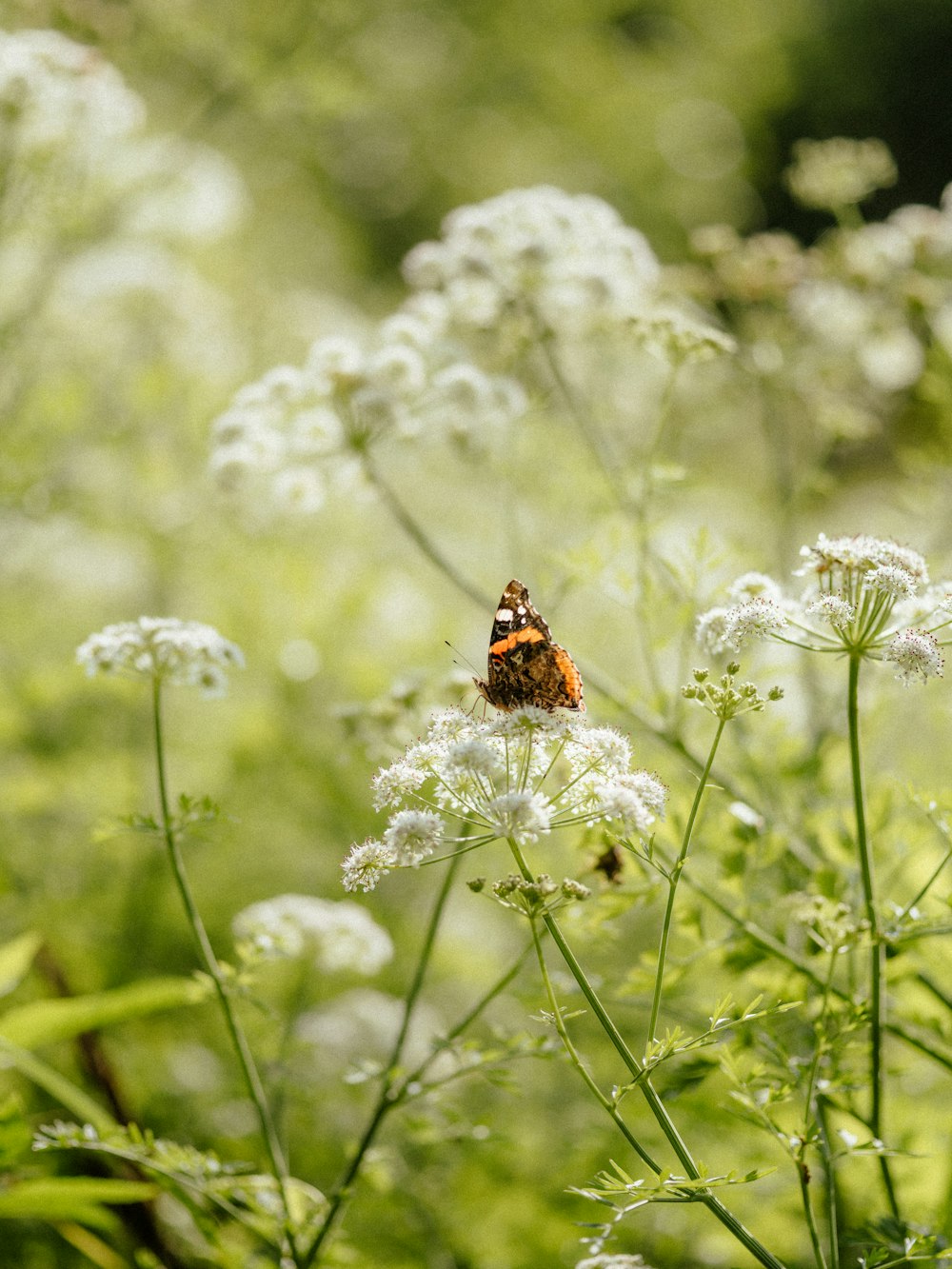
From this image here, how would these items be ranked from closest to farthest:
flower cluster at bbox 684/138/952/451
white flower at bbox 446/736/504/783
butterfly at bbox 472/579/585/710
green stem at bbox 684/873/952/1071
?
white flower at bbox 446/736/504/783, green stem at bbox 684/873/952/1071, butterfly at bbox 472/579/585/710, flower cluster at bbox 684/138/952/451

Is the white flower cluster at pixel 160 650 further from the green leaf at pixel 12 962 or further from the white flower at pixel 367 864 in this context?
the green leaf at pixel 12 962

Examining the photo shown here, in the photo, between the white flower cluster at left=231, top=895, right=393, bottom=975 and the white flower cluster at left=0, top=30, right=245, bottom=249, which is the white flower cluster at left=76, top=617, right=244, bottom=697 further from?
the white flower cluster at left=0, top=30, right=245, bottom=249

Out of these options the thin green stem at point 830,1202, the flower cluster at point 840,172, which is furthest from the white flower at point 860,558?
the flower cluster at point 840,172

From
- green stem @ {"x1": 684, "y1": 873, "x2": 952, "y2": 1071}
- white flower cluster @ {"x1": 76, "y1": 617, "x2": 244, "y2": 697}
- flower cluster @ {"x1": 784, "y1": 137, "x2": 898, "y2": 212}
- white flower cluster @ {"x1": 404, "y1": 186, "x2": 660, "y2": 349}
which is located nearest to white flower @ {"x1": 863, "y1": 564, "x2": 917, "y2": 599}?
green stem @ {"x1": 684, "y1": 873, "x2": 952, "y2": 1071}

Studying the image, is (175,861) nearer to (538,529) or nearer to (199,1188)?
(199,1188)

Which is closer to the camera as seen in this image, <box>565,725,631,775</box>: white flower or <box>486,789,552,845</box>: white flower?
<box>486,789,552,845</box>: white flower

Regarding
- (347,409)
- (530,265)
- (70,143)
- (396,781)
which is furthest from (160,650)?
(70,143)
